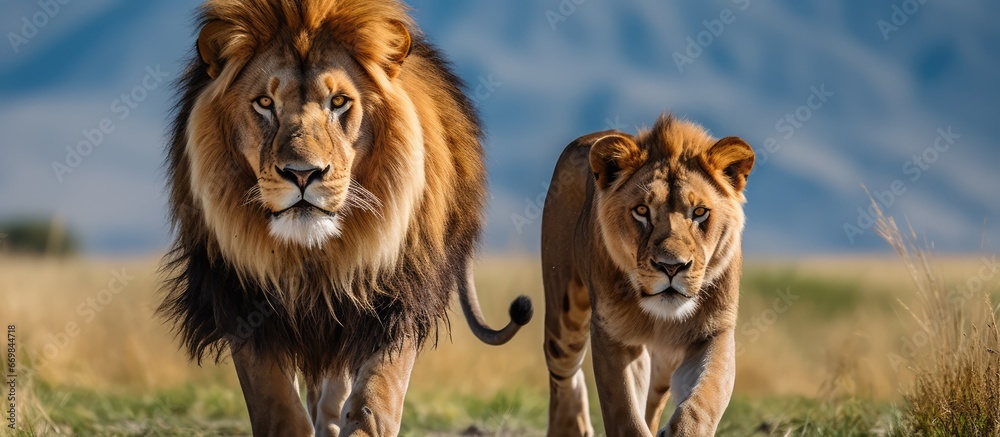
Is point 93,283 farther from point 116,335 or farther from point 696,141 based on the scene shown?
Answer: point 696,141

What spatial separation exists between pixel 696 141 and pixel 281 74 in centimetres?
150

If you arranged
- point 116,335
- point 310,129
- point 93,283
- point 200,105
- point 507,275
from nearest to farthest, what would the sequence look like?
1. point 310,129
2. point 200,105
3. point 116,335
4. point 507,275
5. point 93,283

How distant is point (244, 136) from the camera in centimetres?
414

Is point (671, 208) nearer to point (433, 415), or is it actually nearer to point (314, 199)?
point (314, 199)

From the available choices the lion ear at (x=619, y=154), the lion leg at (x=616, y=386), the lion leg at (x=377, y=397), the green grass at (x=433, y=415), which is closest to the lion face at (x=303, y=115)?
the lion leg at (x=377, y=397)

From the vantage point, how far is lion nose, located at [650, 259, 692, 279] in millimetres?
4168

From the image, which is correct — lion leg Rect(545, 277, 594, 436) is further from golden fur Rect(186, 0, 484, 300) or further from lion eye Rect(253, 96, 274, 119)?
lion eye Rect(253, 96, 274, 119)

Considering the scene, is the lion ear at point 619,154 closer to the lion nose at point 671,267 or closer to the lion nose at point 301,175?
the lion nose at point 671,267

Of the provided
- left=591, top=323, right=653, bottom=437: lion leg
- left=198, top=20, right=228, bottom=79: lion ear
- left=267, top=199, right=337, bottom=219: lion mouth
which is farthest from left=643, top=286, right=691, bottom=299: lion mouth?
left=198, top=20, right=228, bottom=79: lion ear

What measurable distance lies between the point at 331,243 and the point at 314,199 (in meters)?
0.45

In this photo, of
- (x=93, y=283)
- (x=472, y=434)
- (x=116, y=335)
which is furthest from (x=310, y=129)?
(x=93, y=283)

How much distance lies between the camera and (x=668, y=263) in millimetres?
4164

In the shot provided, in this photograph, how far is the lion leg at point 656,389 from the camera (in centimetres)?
523

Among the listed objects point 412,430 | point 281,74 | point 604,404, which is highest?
point 281,74
